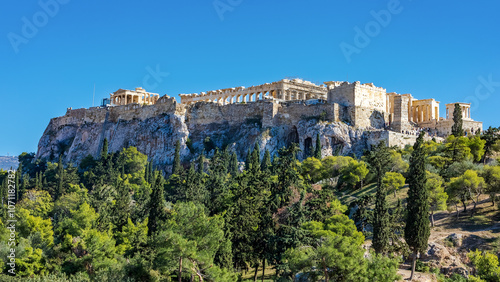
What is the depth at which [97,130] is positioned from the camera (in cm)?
10369

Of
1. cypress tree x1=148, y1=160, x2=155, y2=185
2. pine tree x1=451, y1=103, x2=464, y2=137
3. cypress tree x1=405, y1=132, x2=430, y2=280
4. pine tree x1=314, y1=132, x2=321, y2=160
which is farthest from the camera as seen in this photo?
cypress tree x1=148, y1=160, x2=155, y2=185

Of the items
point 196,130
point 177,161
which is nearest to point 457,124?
point 177,161

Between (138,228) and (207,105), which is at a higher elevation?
(207,105)

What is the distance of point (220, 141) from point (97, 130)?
25.9 metres

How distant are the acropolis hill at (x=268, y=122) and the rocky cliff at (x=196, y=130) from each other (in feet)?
0.42

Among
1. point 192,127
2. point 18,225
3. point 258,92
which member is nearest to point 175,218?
point 18,225

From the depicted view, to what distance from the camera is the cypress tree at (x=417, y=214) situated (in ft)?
137

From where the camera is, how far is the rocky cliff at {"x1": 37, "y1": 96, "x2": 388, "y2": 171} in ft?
261

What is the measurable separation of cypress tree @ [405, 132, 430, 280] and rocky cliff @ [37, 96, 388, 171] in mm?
32567

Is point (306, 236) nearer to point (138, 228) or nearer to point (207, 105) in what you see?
point (138, 228)

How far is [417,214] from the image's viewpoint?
42625mm

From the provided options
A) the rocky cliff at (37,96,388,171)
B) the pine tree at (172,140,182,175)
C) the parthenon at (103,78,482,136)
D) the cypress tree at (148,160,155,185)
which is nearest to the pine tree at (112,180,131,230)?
the cypress tree at (148,160,155,185)

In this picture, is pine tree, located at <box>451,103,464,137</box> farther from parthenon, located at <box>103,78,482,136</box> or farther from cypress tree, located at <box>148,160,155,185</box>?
cypress tree, located at <box>148,160,155,185</box>

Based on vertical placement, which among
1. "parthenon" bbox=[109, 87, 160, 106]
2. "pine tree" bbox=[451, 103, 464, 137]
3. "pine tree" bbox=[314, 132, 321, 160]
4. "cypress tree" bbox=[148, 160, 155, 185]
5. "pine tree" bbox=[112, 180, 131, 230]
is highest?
"parthenon" bbox=[109, 87, 160, 106]
